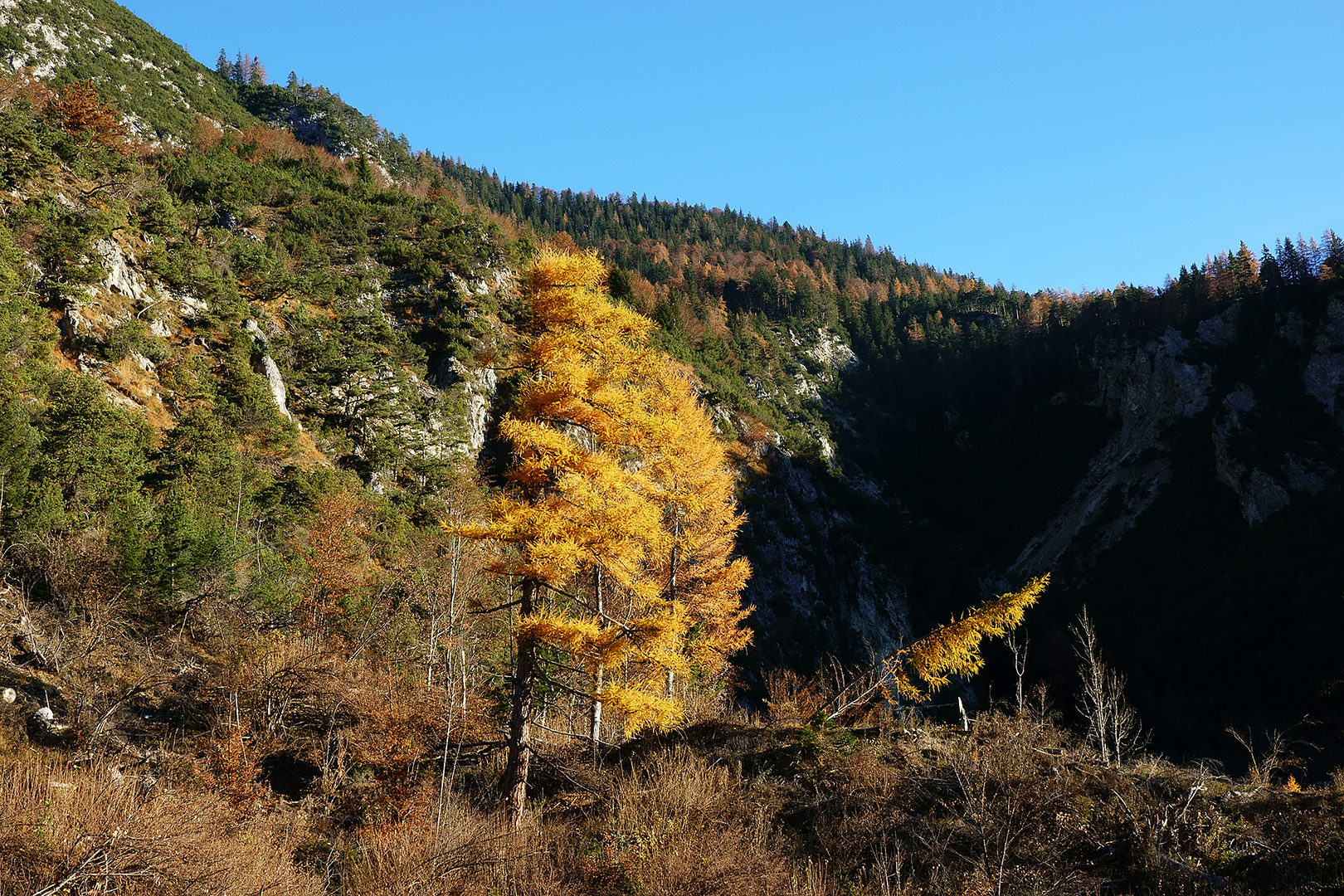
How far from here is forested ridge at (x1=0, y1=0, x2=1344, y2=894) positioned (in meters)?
7.07

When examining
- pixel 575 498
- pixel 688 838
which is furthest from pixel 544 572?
pixel 688 838

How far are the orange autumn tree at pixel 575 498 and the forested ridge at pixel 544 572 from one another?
0.25 ft

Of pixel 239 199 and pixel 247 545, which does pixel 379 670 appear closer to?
pixel 247 545

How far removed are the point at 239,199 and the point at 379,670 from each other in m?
36.5

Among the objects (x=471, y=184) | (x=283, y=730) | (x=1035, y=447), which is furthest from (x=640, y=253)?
(x=283, y=730)

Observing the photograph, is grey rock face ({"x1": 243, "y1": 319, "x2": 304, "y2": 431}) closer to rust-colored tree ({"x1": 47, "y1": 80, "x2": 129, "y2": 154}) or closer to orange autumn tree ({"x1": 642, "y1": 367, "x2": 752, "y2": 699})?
rust-colored tree ({"x1": 47, "y1": 80, "x2": 129, "y2": 154})

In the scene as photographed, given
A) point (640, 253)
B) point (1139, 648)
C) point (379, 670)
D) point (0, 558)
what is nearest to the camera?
point (0, 558)

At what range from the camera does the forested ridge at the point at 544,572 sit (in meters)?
7.07

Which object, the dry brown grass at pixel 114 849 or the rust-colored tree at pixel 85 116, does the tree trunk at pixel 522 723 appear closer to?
the dry brown grass at pixel 114 849

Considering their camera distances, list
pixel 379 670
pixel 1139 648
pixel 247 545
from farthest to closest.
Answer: pixel 1139 648, pixel 247 545, pixel 379 670

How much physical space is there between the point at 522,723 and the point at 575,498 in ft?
11.7

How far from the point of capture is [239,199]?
3788 centimetres

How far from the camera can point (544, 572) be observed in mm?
9391

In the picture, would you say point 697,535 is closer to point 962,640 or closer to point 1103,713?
point 1103,713
